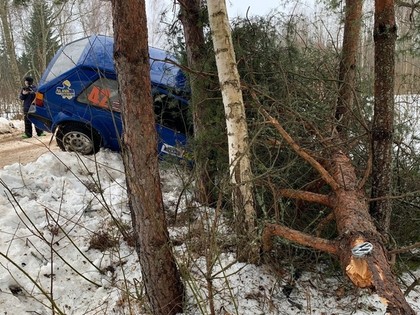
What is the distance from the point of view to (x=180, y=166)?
19.3 feet

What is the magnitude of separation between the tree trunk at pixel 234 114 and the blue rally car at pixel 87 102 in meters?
2.64

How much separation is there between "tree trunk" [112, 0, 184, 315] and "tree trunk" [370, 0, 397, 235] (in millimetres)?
2159

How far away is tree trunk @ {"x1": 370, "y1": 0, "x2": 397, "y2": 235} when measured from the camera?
3.63 m

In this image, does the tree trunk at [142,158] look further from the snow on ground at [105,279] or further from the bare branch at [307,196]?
the bare branch at [307,196]

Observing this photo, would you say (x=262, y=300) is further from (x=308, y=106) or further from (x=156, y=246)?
(x=308, y=106)

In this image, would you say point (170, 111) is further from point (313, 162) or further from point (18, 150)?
point (18, 150)

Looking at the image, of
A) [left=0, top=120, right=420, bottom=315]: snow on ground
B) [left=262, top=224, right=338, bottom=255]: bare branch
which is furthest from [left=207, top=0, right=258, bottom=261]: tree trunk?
[left=0, top=120, right=420, bottom=315]: snow on ground

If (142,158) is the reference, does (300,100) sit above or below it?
above

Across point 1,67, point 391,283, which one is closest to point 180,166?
point 391,283

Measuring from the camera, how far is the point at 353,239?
2.49m

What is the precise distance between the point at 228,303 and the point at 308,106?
2.91m

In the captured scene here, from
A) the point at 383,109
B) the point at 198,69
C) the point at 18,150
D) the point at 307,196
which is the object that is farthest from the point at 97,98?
the point at 383,109

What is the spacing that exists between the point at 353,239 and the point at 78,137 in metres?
6.28

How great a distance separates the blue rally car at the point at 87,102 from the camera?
688cm
